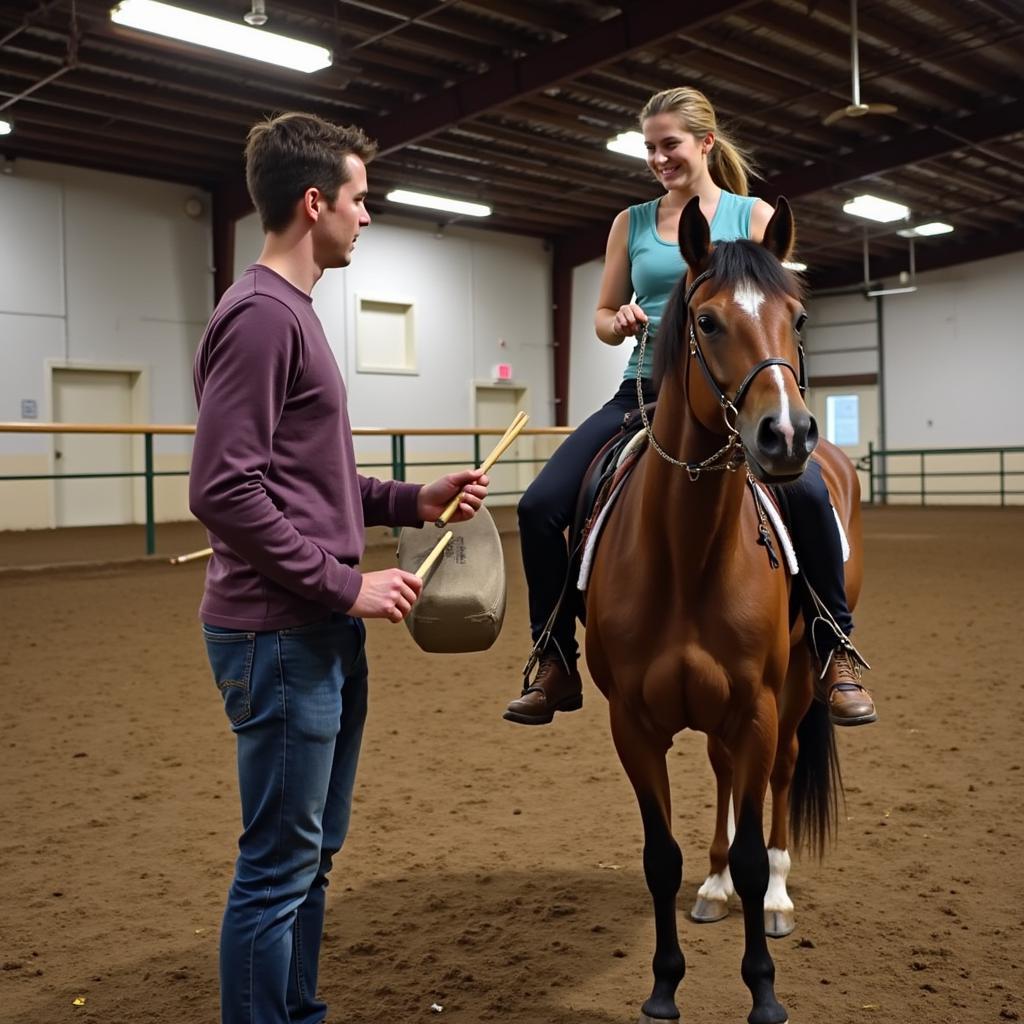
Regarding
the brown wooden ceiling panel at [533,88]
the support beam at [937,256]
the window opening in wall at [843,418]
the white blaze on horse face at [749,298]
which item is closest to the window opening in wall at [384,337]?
the brown wooden ceiling panel at [533,88]

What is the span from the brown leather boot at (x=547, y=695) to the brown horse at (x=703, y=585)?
0.30 m

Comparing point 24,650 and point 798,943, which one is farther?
point 24,650

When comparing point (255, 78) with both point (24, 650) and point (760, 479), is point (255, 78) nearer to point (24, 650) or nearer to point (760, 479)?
point (24, 650)

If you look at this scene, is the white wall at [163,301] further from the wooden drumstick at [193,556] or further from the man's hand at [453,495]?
the man's hand at [453,495]

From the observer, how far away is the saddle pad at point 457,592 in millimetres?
2145

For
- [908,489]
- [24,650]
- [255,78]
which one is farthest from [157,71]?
[908,489]

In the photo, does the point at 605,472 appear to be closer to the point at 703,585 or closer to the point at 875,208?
the point at 703,585

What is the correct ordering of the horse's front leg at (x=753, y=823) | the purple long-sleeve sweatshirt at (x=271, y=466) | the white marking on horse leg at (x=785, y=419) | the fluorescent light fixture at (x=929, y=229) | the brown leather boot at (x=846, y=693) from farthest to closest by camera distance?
the fluorescent light fixture at (x=929, y=229), the brown leather boot at (x=846, y=693), the horse's front leg at (x=753, y=823), the white marking on horse leg at (x=785, y=419), the purple long-sleeve sweatshirt at (x=271, y=466)

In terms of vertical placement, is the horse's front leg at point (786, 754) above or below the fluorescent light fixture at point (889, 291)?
below

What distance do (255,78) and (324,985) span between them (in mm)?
12353

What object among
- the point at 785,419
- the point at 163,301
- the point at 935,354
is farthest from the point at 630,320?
the point at 935,354

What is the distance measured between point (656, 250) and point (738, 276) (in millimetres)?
782

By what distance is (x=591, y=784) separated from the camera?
388 cm

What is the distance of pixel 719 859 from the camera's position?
9.67ft
